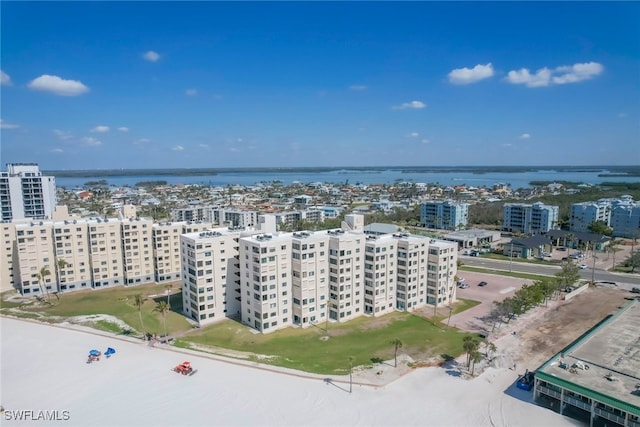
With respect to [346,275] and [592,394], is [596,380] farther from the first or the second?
[346,275]

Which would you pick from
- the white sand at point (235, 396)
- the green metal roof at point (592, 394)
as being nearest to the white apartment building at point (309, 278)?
the white sand at point (235, 396)

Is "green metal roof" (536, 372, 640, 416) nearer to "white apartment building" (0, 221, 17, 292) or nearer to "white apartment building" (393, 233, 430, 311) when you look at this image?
"white apartment building" (393, 233, 430, 311)

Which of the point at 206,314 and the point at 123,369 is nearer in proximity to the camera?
the point at 123,369

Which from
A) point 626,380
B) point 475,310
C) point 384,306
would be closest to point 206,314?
point 384,306

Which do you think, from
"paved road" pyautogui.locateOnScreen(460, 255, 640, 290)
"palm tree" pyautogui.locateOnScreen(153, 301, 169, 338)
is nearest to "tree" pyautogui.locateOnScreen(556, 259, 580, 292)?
"paved road" pyautogui.locateOnScreen(460, 255, 640, 290)

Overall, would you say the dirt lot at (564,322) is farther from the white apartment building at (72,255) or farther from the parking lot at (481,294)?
the white apartment building at (72,255)

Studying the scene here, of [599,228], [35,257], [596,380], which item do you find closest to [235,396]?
[596,380]

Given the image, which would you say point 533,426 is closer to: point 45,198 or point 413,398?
point 413,398
